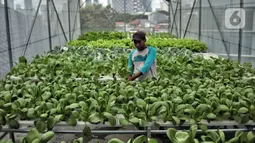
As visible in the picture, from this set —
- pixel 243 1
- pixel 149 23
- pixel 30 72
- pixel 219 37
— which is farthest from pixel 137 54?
pixel 149 23

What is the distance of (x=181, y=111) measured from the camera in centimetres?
236

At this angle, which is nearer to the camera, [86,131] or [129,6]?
[86,131]

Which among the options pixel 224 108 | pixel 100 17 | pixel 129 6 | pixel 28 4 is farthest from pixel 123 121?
pixel 129 6

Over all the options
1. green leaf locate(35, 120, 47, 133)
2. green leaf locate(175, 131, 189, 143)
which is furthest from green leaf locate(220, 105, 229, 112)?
green leaf locate(35, 120, 47, 133)

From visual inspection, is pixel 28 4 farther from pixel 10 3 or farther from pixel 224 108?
pixel 224 108

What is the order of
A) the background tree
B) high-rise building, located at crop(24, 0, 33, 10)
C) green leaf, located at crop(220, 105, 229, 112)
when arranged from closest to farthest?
green leaf, located at crop(220, 105, 229, 112) < high-rise building, located at crop(24, 0, 33, 10) < the background tree

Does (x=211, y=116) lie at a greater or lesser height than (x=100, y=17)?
lesser

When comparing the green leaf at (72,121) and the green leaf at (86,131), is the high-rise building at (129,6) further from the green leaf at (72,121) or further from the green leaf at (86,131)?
the green leaf at (86,131)

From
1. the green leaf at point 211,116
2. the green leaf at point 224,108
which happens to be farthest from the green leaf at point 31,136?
the green leaf at point 224,108

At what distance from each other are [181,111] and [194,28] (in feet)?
30.9

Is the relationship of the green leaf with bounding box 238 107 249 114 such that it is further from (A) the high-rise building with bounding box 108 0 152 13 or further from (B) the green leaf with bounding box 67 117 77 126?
(A) the high-rise building with bounding box 108 0 152 13

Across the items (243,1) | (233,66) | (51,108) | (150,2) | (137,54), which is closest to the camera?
(51,108)

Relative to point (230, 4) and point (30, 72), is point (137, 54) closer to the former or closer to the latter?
point (30, 72)

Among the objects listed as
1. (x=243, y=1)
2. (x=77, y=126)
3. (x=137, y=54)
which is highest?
(x=243, y=1)
